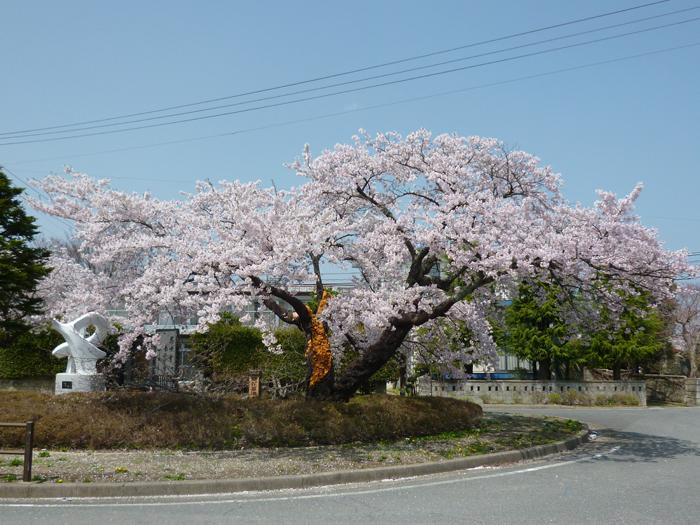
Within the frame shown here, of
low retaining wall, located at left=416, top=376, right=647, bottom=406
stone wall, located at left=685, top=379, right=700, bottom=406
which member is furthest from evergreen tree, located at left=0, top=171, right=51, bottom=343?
stone wall, located at left=685, top=379, right=700, bottom=406

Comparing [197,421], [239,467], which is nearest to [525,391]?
[197,421]

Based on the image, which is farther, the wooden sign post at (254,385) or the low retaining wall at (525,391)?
the low retaining wall at (525,391)

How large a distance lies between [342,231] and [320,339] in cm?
254

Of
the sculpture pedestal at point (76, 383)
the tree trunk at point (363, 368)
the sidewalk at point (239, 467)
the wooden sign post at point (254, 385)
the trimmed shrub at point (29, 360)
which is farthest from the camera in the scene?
the trimmed shrub at point (29, 360)

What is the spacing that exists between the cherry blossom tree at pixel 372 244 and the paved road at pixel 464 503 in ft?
13.0

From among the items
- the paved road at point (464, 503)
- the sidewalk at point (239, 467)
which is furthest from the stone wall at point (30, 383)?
the paved road at point (464, 503)

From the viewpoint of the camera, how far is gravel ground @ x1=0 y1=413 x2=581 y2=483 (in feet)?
31.2

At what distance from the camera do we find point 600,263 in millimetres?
13008

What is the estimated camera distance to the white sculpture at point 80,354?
16.6 metres

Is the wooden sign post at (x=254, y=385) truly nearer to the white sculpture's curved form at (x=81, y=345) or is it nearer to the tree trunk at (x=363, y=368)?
the tree trunk at (x=363, y=368)

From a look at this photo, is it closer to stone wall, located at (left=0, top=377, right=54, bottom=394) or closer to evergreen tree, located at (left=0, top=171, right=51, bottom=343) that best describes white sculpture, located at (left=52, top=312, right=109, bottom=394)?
evergreen tree, located at (left=0, top=171, right=51, bottom=343)

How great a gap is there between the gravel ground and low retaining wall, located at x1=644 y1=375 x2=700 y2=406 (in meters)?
21.4

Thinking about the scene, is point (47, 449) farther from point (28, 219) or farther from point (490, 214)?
point (490, 214)

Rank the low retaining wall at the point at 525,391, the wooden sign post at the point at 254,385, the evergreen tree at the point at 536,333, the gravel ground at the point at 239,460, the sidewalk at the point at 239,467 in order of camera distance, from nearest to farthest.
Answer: the sidewalk at the point at 239,467
the gravel ground at the point at 239,460
the wooden sign post at the point at 254,385
the low retaining wall at the point at 525,391
the evergreen tree at the point at 536,333
